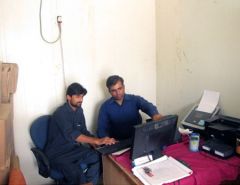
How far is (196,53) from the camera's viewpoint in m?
2.55

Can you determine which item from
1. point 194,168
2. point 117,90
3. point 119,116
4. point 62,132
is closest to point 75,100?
point 62,132

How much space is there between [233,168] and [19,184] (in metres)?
1.35

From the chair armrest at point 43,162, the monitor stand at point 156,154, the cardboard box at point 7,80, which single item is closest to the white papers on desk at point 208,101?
the monitor stand at point 156,154

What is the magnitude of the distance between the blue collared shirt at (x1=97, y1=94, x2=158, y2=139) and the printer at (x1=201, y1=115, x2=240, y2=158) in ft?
2.39

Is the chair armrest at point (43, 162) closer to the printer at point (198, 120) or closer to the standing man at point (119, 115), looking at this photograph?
the standing man at point (119, 115)

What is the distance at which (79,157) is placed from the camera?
2.41 m

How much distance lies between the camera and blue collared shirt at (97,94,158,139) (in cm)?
263

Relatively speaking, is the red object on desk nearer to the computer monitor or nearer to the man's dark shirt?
the computer monitor

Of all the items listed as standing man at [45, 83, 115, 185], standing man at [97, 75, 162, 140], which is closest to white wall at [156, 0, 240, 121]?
standing man at [97, 75, 162, 140]

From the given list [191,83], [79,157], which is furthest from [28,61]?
[191,83]

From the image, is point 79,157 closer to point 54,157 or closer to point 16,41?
point 54,157

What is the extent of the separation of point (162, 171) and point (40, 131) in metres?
1.34

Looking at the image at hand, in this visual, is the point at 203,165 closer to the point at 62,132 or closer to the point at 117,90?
the point at 117,90

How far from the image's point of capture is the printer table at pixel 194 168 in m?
1.61
